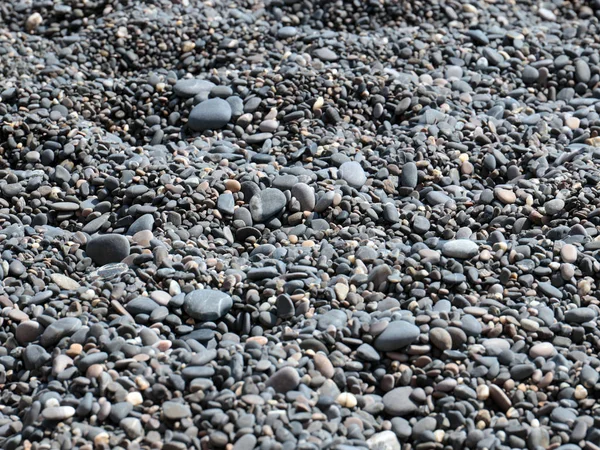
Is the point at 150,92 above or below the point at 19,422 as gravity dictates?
above

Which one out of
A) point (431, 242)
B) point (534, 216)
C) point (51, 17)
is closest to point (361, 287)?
point (431, 242)

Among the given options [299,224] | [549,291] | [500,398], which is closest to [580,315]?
[549,291]

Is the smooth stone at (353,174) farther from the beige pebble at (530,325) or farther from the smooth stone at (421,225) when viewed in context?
the beige pebble at (530,325)

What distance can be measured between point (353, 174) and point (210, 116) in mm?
596

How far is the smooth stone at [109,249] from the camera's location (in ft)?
7.80

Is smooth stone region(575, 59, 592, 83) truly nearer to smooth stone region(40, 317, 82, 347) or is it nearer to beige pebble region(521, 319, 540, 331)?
beige pebble region(521, 319, 540, 331)

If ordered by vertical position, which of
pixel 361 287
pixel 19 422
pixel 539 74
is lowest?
pixel 19 422

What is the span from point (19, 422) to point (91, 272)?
540 millimetres

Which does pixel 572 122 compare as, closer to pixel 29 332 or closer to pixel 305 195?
pixel 305 195

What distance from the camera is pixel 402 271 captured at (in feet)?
7.45

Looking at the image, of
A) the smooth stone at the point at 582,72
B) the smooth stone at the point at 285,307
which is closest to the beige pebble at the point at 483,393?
the smooth stone at the point at 285,307

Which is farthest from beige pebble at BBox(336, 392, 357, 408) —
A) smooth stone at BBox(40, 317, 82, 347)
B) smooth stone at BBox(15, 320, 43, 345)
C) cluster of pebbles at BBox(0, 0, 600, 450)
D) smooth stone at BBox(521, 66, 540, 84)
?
smooth stone at BBox(521, 66, 540, 84)

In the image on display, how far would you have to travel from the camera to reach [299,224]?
2.54 m

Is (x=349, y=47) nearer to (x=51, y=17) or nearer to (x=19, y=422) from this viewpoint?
(x=51, y=17)
